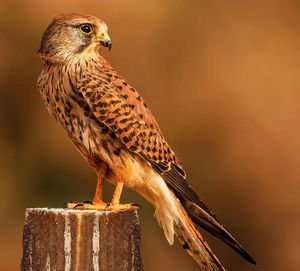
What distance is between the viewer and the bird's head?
9.46ft

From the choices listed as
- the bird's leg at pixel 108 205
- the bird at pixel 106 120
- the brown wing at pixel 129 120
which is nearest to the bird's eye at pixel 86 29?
the bird at pixel 106 120

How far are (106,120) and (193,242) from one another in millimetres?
857

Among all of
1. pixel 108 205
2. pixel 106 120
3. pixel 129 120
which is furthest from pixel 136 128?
pixel 108 205

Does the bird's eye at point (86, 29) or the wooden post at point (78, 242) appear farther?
the bird's eye at point (86, 29)

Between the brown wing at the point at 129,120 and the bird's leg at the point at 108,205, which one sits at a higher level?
the brown wing at the point at 129,120

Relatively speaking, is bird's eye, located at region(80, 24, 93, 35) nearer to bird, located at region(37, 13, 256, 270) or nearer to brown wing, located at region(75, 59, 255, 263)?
bird, located at region(37, 13, 256, 270)

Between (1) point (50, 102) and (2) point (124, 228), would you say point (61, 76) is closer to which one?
(1) point (50, 102)

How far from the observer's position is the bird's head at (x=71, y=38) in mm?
2885

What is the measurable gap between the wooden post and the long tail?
670 millimetres

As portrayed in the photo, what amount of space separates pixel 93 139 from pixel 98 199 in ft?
1.21

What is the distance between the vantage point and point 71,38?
2908 mm

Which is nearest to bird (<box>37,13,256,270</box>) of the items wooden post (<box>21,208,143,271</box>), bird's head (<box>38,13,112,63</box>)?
bird's head (<box>38,13,112,63</box>)

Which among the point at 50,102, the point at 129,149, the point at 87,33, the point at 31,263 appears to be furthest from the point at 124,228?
the point at 87,33

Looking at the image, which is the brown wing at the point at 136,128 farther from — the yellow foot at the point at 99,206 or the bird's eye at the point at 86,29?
the yellow foot at the point at 99,206
